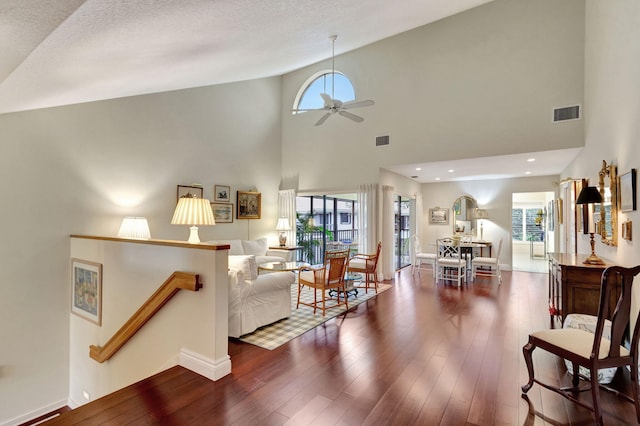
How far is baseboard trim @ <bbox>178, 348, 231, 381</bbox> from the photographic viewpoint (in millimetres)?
2609

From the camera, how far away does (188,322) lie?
283 cm

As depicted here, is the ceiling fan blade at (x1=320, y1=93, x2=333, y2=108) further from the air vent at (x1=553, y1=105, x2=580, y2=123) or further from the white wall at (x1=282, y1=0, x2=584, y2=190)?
the air vent at (x1=553, y1=105, x2=580, y2=123)

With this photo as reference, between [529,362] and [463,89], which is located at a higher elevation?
[463,89]

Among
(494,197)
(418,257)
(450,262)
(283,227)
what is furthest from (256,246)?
(494,197)

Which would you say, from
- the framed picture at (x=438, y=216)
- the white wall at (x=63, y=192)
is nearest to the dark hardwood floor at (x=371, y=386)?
the white wall at (x=63, y=192)

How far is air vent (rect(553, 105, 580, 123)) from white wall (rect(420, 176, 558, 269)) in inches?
129

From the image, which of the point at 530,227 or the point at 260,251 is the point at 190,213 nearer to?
the point at 260,251

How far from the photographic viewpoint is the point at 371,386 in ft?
8.21

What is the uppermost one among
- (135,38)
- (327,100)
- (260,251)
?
(327,100)

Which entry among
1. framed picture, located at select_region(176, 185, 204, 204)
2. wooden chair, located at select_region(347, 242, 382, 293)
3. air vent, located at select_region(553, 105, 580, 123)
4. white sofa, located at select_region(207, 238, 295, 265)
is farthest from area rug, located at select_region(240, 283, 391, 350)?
air vent, located at select_region(553, 105, 580, 123)

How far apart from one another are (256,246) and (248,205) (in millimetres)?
971

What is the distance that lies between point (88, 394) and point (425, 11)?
25.7 ft

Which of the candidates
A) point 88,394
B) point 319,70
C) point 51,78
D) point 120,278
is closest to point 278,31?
point 51,78

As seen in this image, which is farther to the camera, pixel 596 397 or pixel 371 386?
pixel 371 386
